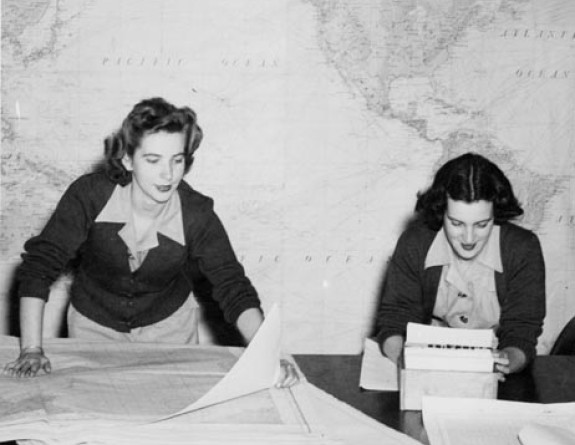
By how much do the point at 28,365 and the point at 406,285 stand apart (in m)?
0.94

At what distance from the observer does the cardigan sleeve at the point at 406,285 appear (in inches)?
81.4

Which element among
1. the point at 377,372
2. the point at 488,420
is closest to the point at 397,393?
the point at 377,372

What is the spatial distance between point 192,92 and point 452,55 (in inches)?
36.6

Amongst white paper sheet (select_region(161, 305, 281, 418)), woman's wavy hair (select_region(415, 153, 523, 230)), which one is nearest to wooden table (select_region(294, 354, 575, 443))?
white paper sheet (select_region(161, 305, 281, 418))

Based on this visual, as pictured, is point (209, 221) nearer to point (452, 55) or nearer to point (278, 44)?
point (278, 44)

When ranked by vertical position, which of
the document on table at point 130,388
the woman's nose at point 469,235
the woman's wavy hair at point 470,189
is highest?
the woman's wavy hair at point 470,189

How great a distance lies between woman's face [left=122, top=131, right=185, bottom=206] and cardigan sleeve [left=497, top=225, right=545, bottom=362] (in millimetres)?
789

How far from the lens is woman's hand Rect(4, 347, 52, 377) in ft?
5.06

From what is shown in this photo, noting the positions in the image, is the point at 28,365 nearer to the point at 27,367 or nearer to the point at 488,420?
the point at 27,367

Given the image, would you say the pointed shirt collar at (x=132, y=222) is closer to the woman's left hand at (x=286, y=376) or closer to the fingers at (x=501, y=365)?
the woman's left hand at (x=286, y=376)

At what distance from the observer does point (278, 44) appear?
3.15 meters

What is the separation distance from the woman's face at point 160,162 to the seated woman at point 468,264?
0.56 metres

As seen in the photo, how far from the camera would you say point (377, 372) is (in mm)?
1692

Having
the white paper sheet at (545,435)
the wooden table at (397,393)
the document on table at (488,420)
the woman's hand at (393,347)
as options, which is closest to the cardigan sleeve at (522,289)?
the wooden table at (397,393)
